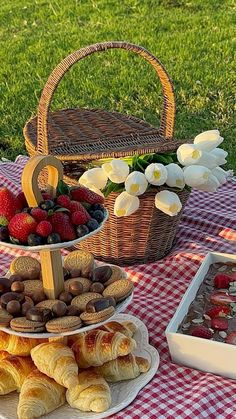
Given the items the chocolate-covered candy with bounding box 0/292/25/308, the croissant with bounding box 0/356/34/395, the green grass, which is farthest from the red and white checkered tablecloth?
the green grass

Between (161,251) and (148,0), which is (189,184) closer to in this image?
(161,251)

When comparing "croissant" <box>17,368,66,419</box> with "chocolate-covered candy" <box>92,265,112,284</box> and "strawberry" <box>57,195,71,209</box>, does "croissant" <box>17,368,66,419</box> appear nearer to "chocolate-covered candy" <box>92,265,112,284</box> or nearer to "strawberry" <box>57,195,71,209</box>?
"chocolate-covered candy" <box>92,265,112,284</box>

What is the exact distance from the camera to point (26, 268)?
178 centimetres

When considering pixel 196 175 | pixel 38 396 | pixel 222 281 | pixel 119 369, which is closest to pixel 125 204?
pixel 196 175

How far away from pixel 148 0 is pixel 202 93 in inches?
86.6

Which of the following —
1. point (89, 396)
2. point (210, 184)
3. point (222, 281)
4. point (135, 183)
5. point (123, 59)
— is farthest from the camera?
point (123, 59)

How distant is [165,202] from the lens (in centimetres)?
217

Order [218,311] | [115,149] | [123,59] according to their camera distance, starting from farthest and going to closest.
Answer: [123,59] < [115,149] < [218,311]

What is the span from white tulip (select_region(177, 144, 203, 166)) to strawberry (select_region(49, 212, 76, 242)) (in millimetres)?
715

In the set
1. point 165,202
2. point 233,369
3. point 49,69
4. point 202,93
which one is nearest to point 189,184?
point 165,202

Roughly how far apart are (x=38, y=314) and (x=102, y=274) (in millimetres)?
216

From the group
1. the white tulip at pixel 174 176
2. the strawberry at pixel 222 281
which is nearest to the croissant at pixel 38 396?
the strawberry at pixel 222 281

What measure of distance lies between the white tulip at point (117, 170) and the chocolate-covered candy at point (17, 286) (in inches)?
21.4

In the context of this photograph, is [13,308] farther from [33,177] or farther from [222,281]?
[222,281]
